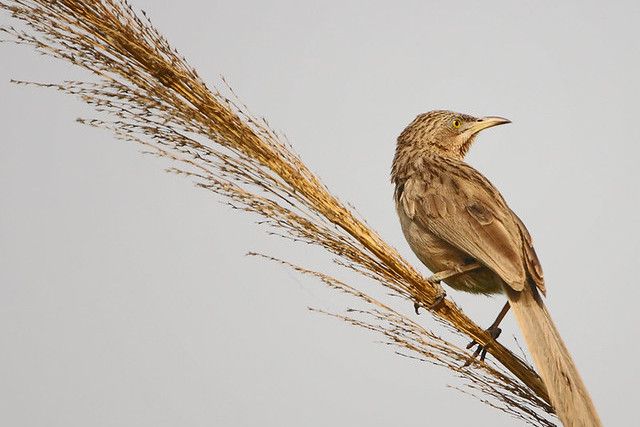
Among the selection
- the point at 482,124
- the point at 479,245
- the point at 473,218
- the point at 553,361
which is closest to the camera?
the point at 553,361

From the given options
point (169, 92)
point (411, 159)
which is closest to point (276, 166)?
point (169, 92)

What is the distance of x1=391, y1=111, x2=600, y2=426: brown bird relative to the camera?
3.15 metres

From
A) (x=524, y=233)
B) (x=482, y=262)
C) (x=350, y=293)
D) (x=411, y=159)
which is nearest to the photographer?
(x=350, y=293)

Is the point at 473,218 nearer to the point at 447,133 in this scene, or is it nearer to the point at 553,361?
the point at 553,361

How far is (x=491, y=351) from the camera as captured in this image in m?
3.36

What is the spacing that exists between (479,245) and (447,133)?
5.23 feet

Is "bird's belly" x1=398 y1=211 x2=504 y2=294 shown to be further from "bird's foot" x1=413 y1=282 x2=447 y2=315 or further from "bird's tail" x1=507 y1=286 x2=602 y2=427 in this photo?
"bird's foot" x1=413 y1=282 x2=447 y2=315

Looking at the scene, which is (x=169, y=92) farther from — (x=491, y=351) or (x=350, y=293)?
(x=491, y=351)

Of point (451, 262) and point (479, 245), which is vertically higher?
point (479, 245)

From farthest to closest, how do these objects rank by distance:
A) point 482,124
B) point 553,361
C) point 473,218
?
point 482,124 < point 473,218 < point 553,361

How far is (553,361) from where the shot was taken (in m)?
3.14

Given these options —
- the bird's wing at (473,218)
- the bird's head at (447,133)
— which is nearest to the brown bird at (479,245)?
the bird's wing at (473,218)

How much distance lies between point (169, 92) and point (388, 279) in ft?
3.86

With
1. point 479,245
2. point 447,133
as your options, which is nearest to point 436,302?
point 479,245
